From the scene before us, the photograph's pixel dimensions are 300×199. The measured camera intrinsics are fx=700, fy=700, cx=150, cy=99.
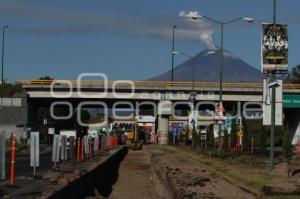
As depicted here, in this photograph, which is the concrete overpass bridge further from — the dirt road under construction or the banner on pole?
the banner on pole

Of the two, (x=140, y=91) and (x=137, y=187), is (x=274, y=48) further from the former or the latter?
(x=140, y=91)

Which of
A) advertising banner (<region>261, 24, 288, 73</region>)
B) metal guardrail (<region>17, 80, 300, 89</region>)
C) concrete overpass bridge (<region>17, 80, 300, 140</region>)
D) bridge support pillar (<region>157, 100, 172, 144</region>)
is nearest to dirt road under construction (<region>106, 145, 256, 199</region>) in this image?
advertising banner (<region>261, 24, 288, 73</region>)

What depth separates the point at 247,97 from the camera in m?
97.9

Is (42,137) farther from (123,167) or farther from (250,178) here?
(250,178)

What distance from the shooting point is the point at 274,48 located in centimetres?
2911

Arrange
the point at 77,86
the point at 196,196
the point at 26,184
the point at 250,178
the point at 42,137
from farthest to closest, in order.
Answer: the point at 42,137
the point at 77,86
the point at 250,178
the point at 26,184
the point at 196,196

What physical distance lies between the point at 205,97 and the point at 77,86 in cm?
1786

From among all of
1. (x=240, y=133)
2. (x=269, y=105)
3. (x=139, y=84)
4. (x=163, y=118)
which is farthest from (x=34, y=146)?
(x=163, y=118)

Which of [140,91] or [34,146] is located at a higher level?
[140,91]

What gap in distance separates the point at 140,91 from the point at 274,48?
68519 millimetres

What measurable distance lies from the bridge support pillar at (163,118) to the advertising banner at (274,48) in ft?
226

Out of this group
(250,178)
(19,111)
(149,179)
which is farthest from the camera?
(19,111)

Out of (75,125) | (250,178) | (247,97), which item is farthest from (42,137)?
(250,178)

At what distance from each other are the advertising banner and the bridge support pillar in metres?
68.9
